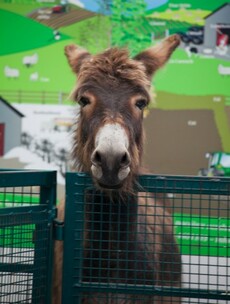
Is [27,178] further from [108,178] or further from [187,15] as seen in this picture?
[187,15]

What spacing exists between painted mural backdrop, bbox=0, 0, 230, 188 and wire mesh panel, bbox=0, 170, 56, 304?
2.27 m

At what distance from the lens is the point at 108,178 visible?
7.36ft

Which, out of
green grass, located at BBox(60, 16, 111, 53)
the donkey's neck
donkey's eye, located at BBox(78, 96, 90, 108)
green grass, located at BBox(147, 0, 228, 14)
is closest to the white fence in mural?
green grass, located at BBox(60, 16, 111, 53)

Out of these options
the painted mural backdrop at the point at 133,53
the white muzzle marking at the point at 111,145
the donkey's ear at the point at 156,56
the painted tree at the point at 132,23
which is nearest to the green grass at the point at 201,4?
the painted mural backdrop at the point at 133,53

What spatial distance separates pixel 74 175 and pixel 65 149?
2396 millimetres

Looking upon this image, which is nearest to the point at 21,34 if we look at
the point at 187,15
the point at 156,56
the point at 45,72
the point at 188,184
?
the point at 45,72

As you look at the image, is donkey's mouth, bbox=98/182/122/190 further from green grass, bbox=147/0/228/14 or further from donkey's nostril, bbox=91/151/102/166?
green grass, bbox=147/0/228/14

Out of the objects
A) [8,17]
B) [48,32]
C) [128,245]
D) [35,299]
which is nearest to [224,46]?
[48,32]

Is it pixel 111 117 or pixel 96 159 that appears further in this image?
pixel 111 117

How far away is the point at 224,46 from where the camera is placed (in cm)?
449

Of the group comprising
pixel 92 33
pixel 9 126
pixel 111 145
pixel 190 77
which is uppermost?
pixel 92 33

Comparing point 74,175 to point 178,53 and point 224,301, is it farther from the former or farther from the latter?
point 178,53

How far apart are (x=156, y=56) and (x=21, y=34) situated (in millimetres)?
1887

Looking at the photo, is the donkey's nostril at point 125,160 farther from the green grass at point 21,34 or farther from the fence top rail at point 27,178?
the green grass at point 21,34
